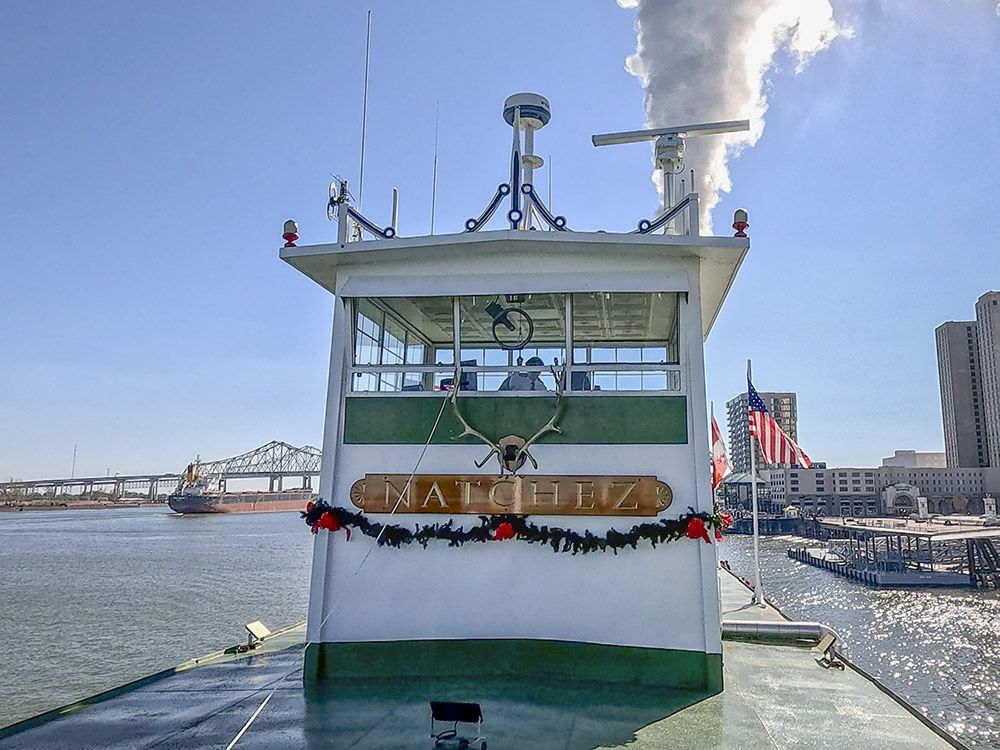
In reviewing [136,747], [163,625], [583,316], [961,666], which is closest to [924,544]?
[961,666]

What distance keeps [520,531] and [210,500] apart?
141 m

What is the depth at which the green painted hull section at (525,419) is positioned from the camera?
8.09 meters

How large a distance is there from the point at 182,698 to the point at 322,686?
1387 mm

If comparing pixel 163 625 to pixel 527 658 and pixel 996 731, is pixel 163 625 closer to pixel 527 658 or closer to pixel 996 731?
pixel 527 658

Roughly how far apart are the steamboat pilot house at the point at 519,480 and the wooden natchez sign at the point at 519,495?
0.02 metres

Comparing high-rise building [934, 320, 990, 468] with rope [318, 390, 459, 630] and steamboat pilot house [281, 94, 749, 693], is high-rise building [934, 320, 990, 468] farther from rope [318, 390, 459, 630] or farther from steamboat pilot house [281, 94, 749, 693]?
rope [318, 390, 459, 630]

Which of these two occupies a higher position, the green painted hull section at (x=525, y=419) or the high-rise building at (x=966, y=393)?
the high-rise building at (x=966, y=393)

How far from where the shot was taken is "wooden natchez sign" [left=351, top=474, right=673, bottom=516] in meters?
7.86

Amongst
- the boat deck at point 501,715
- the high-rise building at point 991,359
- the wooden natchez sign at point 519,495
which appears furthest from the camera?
the high-rise building at point 991,359

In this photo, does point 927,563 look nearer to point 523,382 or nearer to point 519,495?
point 523,382

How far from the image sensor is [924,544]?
6047 cm

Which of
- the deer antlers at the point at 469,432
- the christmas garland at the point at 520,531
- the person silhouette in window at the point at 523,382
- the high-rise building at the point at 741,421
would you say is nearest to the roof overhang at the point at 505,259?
the person silhouette in window at the point at 523,382

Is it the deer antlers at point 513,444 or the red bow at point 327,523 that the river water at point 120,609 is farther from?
the deer antlers at point 513,444

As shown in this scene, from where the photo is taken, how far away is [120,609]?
29875 mm
